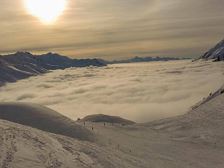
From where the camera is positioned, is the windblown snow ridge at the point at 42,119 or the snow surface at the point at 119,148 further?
the windblown snow ridge at the point at 42,119

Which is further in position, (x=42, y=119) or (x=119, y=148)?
(x=42, y=119)

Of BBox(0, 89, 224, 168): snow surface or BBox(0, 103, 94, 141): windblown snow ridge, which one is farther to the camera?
BBox(0, 103, 94, 141): windblown snow ridge

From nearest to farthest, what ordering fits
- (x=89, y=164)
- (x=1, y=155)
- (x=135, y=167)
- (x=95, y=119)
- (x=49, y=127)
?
1. (x=1, y=155)
2. (x=89, y=164)
3. (x=135, y=167)
4. (x=49, y=127)
5. (x=95, y=119)

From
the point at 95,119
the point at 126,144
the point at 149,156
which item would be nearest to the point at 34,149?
the point at 149,156

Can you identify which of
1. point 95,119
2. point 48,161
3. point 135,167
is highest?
point 48,161

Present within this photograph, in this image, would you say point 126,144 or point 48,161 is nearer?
point 48,161

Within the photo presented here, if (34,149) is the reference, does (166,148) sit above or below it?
below

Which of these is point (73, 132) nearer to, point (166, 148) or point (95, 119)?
point (166, 148)

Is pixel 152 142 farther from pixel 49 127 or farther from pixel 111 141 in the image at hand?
pixel 49 127

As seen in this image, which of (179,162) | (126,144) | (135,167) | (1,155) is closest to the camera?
(1,155)

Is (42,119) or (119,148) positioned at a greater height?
(42,119)
